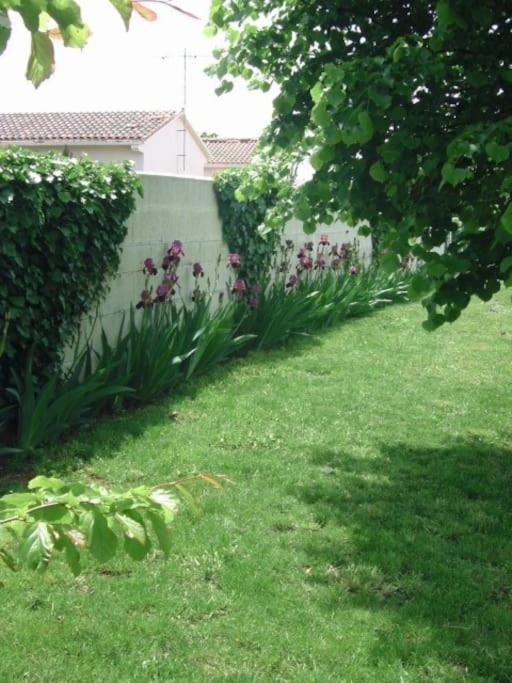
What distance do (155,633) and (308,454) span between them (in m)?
2.69

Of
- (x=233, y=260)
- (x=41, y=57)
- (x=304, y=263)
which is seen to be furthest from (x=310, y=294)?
(x=41, y=57)

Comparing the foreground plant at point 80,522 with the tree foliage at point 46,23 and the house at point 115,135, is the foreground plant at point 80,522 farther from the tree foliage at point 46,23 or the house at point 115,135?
the house at point 115,135

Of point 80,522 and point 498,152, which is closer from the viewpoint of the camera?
point 80,522

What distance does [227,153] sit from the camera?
4669cm

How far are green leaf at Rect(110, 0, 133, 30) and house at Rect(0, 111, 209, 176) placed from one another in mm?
29438

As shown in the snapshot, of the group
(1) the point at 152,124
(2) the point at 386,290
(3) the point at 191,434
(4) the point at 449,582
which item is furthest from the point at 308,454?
(1) the point at 152,124

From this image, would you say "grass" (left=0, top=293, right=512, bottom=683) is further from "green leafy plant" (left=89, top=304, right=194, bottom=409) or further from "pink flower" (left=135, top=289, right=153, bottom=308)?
"pink flower" (left=135, top=289, right=153, bottom=308)

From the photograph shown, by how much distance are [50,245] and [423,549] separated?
305cm

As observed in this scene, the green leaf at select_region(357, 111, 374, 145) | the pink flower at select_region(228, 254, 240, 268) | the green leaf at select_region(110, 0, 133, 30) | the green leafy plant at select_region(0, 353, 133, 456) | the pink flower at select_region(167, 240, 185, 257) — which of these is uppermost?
the green leaf at select_region(357, 111, 374, 145)

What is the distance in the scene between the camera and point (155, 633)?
3.42m

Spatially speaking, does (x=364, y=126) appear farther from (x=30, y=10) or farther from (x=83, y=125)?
(x=83, y=125)

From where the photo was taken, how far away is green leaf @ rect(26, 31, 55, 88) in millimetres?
1414

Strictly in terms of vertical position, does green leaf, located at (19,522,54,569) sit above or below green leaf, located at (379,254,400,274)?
below

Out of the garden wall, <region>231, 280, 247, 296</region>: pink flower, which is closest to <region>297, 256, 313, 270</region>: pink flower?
the garden wall
